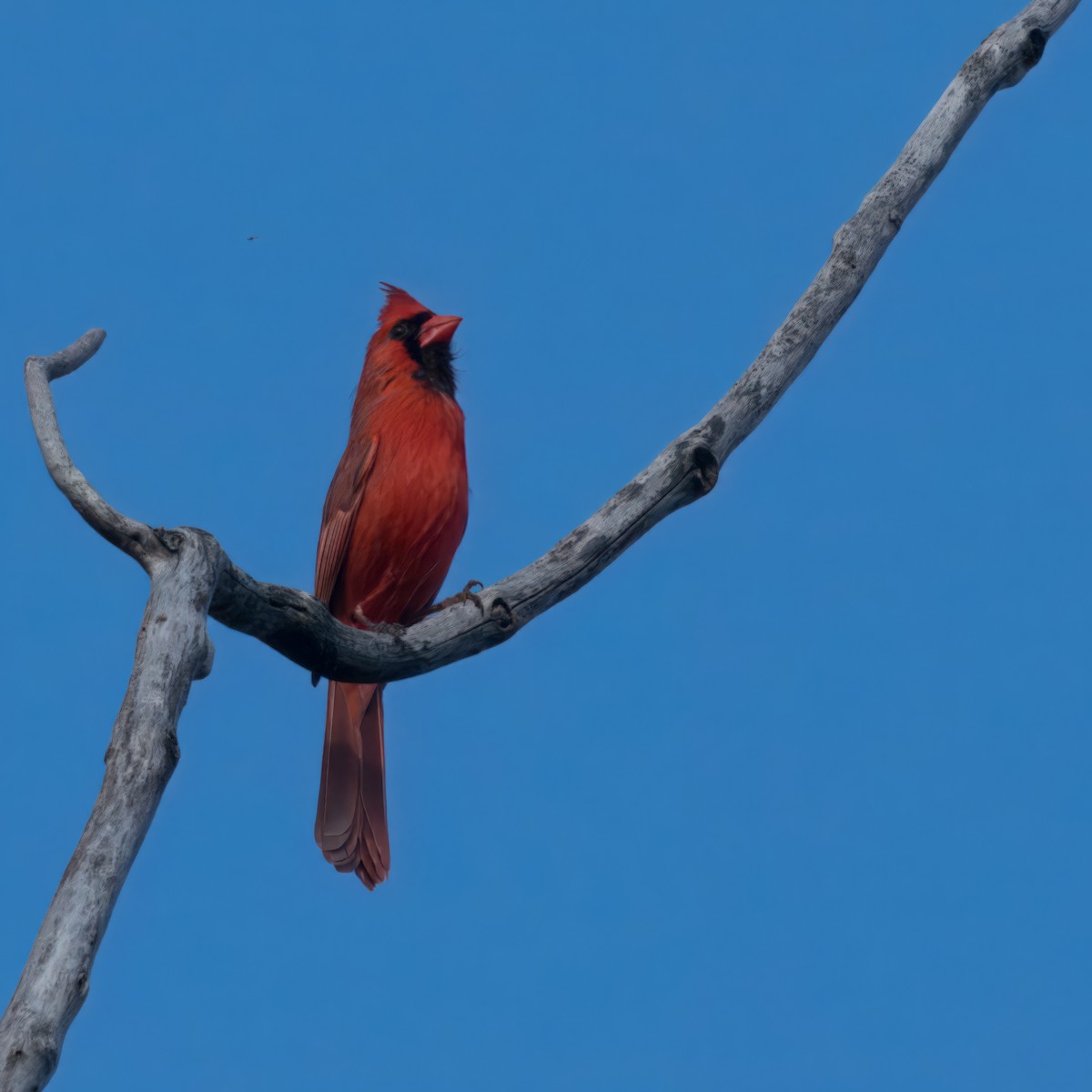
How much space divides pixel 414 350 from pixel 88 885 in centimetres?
333

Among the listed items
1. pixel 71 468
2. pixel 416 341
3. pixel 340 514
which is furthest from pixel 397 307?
pixel 71 468

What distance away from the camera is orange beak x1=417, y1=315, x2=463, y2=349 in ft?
18.2

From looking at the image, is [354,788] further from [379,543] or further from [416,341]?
[416,341]

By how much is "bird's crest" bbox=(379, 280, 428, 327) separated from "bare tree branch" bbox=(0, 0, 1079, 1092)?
1.79 m

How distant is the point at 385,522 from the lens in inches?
199

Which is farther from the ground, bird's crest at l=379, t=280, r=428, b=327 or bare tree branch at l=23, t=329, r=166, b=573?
bird's crest at l=379, t=280, r=428, b=327

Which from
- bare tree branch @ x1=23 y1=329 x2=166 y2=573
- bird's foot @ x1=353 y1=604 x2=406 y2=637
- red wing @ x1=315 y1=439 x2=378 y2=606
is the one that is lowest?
bare tree branch @ x1=23 y1=329 x2=166 y2=573

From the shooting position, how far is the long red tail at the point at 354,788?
5.18m

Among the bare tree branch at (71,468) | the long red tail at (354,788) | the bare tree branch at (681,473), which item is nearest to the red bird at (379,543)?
the long red tail at (354,788)

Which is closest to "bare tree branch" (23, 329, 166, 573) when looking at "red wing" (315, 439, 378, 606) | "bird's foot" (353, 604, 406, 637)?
"bird's foot" (353, 604, 406, 637)

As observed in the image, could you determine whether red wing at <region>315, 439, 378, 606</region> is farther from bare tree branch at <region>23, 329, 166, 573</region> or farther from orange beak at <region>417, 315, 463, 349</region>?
bare tree branch at <region>23, 329, 166, 573</region>

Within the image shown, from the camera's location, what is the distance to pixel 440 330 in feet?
18.2

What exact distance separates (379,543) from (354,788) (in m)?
0.95

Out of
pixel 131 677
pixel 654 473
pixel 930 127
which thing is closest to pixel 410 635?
pixel 654 473
